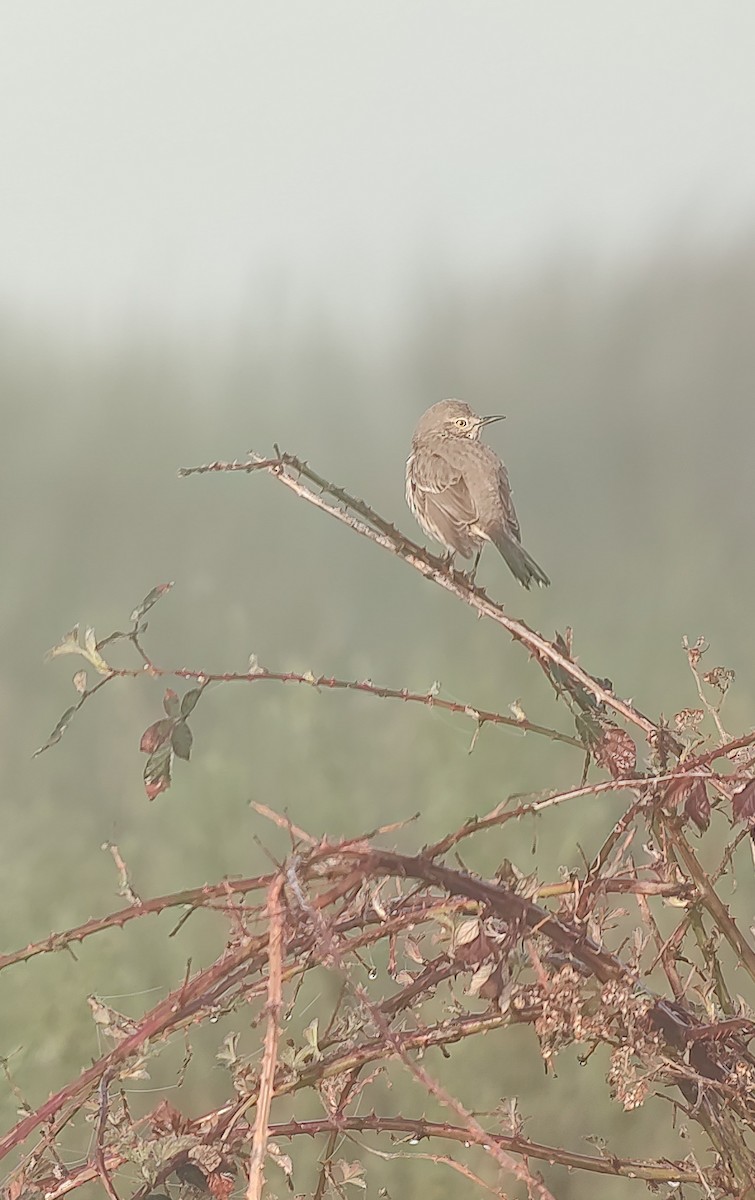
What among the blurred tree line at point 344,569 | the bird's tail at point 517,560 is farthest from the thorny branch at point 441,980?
the blurred tree line at point 344,569

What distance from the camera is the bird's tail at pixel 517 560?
119cm

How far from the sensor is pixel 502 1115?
0.57 m

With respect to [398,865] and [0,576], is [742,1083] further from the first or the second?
[0,576]

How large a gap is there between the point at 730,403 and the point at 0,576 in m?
1.09

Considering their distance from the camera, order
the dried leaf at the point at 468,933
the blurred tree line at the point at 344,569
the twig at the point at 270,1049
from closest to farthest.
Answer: the twig at the point at 270,1049 < the dried leaf at the point at 468,933 < the blurred tree line at the point at 344,569

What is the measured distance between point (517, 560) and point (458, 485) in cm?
15

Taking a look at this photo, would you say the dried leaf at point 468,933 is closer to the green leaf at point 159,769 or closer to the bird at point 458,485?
the green leaf at point 159,769

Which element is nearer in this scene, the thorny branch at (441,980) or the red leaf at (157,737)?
the thorny branch at (441,980)

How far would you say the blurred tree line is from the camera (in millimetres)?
1422

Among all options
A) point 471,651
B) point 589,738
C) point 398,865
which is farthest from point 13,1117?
point 398,865

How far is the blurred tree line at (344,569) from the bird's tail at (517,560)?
0.28m

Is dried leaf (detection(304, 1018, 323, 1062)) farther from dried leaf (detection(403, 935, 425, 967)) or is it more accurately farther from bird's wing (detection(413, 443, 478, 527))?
bird's wing (detection(413, 443, 478, 527))

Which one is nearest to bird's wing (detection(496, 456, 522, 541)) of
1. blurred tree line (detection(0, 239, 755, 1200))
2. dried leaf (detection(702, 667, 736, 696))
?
blurred tree line (detection(0, 239, 755, 1200))

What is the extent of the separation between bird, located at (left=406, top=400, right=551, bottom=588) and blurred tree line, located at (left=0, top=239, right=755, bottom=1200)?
0.19 meters
